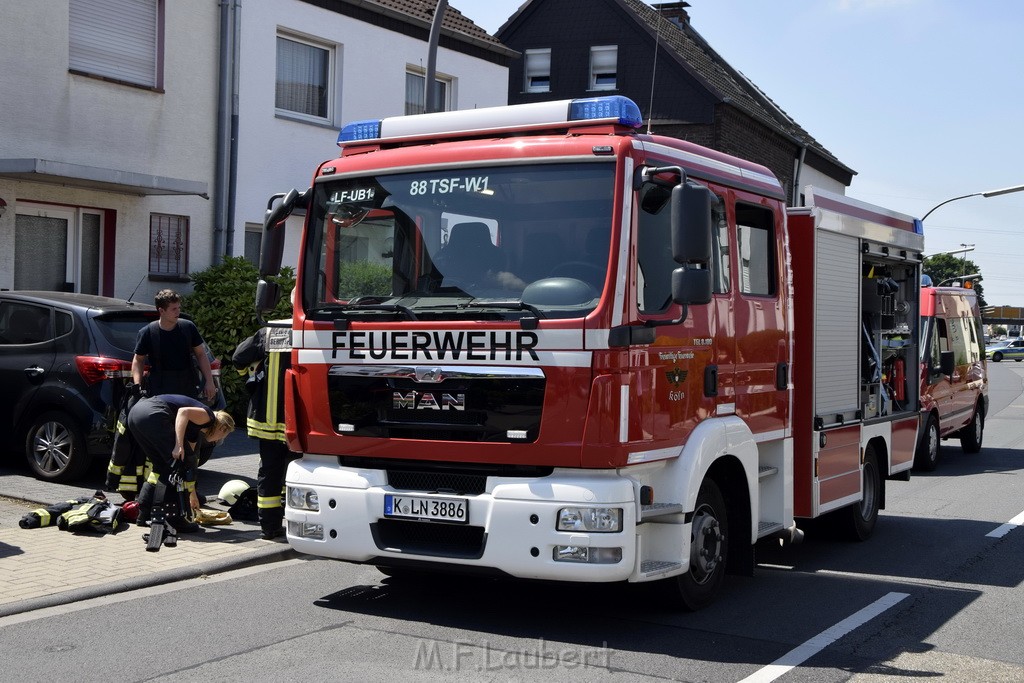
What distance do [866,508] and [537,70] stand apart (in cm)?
3013

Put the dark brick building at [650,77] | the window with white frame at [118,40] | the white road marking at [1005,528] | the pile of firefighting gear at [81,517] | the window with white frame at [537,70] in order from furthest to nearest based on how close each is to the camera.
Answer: the window with white frame at [537,70]
the dark brick building at [650,77]
the window with white frame at [118,40]
the white road marking at [1005,528]
the pile of firefighting gear at [81,517]

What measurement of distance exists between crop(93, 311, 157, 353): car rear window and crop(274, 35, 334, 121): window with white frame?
25.1ft

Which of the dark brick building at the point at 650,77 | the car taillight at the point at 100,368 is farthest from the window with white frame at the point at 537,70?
the car taillight at the point at 100,368

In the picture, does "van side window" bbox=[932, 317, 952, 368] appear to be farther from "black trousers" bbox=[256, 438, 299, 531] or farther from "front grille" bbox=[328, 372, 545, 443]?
"front grille" bbox=[328, 372, 545, 443]

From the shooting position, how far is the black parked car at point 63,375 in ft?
34.1

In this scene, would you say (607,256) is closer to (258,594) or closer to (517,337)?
(517,337)

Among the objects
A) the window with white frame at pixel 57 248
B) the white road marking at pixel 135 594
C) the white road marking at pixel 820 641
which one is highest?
the window with white frame at pixel 57 248

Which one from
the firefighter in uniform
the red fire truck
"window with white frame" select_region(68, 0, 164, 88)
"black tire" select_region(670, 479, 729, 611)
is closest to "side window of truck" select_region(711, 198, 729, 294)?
the red fire truck

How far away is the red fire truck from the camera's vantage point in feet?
20.2

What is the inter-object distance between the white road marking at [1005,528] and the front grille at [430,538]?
18.9ft

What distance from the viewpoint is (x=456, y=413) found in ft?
21.2

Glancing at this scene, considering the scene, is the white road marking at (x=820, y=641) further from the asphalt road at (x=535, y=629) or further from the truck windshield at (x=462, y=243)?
the truck windshield at (x=462, y=243)

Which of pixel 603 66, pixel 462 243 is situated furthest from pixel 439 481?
pixel 603 66

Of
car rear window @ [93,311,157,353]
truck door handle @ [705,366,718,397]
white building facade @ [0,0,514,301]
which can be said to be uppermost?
white building facade @ [0,0,514,301]
